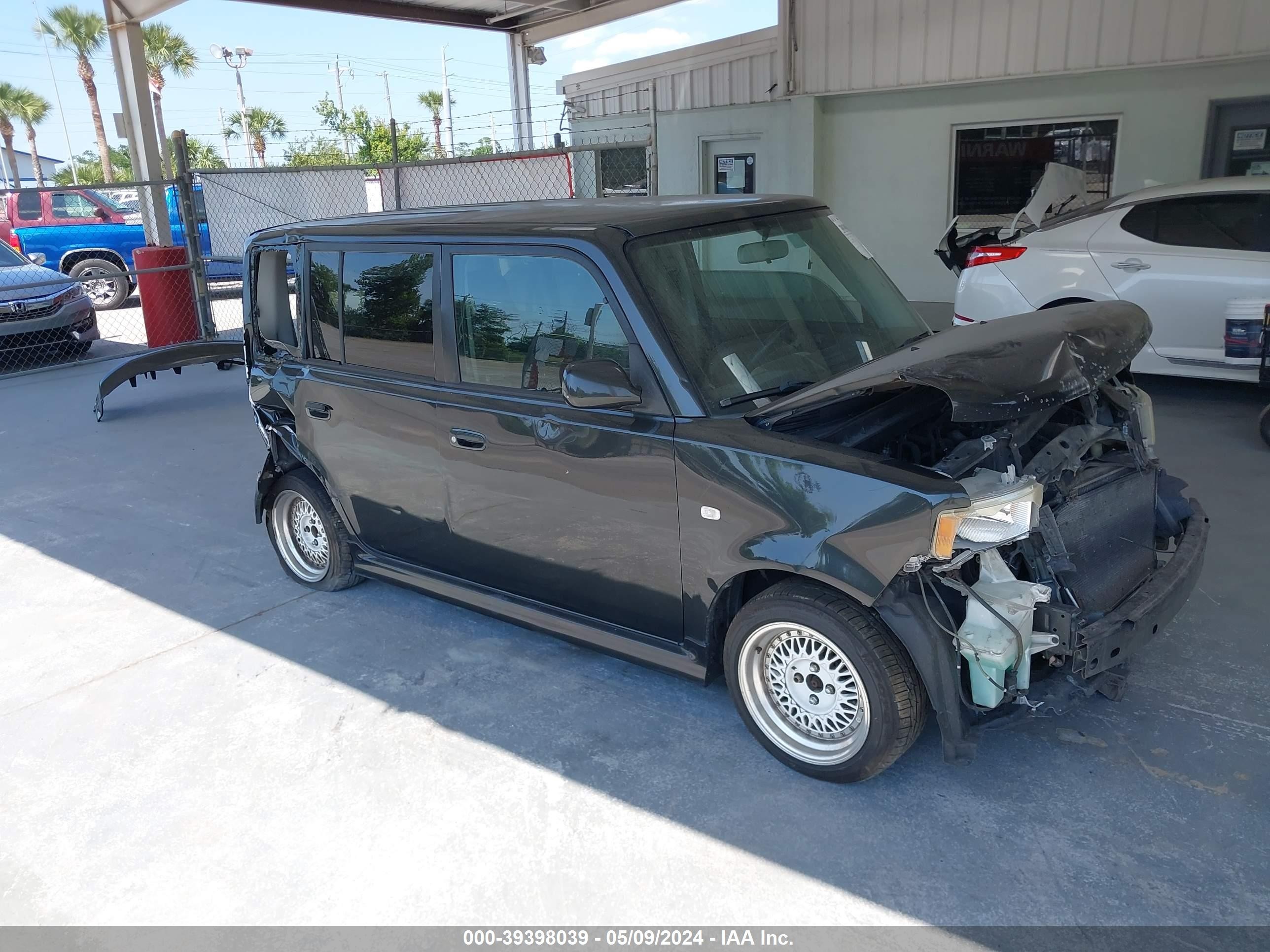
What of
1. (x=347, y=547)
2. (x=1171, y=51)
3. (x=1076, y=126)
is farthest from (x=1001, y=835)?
(x=1076, y=126)

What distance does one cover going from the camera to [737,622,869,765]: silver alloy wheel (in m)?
3.23

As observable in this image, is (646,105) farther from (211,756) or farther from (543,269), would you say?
(211,756)

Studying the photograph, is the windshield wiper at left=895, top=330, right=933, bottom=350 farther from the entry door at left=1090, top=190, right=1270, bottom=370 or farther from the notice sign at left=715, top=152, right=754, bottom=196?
the notice sign at left=715, top=152, right=754, bottom=196

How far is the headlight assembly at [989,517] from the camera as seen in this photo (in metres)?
2.86

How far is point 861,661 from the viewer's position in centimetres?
310

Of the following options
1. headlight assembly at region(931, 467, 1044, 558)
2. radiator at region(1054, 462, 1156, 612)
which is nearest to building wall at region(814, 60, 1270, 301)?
radiator at region(1054, 462, 1156, 612)

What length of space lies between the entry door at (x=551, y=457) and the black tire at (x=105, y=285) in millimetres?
15284

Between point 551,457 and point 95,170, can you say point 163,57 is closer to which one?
point 95,170

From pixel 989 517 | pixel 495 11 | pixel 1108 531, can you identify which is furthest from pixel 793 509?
pixel 495 11

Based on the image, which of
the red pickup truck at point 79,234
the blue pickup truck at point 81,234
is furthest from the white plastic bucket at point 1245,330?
the red pickup truck at point 79,234

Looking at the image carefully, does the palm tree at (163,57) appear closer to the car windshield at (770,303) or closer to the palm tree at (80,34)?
the palm tree at (80,34)

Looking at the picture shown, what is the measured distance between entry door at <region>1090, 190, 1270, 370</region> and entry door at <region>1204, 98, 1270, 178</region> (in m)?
2.89

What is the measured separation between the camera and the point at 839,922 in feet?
9.00

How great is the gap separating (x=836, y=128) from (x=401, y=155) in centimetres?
3654
